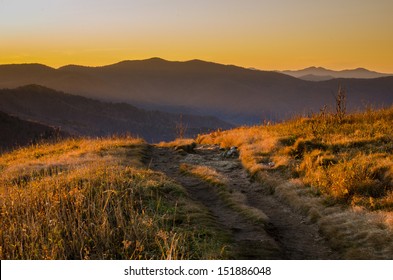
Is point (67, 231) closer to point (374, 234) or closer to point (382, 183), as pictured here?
point (374, 234)

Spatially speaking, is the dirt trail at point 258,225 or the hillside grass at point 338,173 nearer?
the dirt trail at point 258,225

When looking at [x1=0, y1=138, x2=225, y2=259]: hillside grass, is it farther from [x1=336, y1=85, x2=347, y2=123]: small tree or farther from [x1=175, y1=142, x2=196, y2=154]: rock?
[x1=336, y1=85, x2=347, y2=123]: small tree

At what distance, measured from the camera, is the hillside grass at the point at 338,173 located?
352 inches

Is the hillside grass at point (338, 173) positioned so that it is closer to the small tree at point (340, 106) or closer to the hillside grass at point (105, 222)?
the small tree at point (340, 106)

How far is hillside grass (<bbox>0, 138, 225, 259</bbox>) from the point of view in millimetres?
7730

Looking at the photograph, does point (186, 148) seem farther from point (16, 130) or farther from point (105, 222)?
point (16, 130)

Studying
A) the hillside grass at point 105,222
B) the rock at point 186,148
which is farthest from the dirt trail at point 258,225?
the rock at point 186,148

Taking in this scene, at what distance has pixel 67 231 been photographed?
8.26 metres

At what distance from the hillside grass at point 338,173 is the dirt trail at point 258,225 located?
1.08ft

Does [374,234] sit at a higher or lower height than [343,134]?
lower
